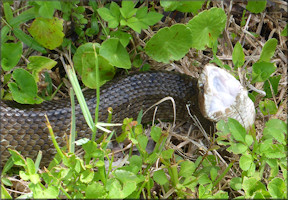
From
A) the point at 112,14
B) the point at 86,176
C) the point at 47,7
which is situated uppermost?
the point at 47,7

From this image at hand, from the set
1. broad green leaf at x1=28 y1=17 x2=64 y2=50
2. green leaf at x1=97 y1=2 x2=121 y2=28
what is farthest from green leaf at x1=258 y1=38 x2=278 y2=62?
broad green leaf at x1=28 y1=17 x2=64 y2=50

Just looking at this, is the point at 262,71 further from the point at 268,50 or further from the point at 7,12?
the point at 7,12

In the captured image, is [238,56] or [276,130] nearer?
[276,130]

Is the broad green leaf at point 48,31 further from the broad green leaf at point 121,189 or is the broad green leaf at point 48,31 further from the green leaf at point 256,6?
the green leaf at point 256,6

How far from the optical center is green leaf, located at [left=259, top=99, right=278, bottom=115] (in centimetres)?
355

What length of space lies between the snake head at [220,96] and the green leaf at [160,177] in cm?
78

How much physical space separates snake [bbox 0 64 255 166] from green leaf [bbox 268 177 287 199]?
638 mm

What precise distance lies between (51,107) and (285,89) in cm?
204

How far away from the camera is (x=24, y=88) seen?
3.34 meters

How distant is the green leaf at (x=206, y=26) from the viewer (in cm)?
345

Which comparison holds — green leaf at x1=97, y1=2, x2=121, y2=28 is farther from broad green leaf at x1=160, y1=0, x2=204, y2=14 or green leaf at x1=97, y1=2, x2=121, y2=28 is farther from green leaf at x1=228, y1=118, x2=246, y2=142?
green leaf at x1=228, y1=118, x2=246, y2=142

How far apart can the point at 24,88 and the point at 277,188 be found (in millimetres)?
1986

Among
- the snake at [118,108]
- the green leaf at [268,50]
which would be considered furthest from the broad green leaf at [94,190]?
the green leaf at [268,50]

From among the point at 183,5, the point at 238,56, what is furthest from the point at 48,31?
the point at 238,56
